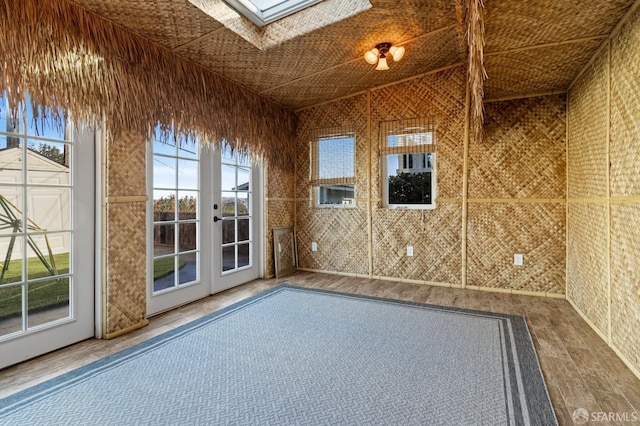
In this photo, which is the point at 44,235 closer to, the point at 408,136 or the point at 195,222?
the point at 195,222

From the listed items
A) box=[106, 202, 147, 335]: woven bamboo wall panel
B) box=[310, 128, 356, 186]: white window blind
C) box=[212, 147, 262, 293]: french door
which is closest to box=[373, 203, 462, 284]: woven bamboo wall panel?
box=[310, 128, 356, 186]: white window blind

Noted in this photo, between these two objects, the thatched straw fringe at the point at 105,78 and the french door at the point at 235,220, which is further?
the french door at the point at 235,220

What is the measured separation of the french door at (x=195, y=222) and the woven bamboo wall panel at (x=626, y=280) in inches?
132

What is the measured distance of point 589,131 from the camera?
2693 millimetres

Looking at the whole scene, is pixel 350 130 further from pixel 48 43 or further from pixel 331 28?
pixel 48 43

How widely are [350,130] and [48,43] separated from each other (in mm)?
3138

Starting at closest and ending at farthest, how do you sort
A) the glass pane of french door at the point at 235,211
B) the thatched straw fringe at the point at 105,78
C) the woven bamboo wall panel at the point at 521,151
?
the thatched straw fringe at the point at 105,78 < the woven bamboo wall panel at the point at 521,151 < the glass pane of french door at the point at 235,211

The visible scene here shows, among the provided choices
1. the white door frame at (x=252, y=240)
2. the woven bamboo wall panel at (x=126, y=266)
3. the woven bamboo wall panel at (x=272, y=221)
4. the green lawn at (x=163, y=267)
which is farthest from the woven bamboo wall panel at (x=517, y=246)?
the woven bamboo wall panel at (x=126, y=266)

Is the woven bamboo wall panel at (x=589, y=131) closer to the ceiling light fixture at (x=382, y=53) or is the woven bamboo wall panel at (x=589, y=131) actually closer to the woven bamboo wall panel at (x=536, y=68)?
the woven bamboo wall panel at (x=536, y=68)

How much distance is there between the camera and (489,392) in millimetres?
1675

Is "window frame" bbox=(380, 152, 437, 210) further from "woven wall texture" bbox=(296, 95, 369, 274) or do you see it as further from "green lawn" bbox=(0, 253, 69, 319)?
"green lawn" bbox=(0, 253, 69, 319)

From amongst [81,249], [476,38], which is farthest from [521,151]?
[81,249]

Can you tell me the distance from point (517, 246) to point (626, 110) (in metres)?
1.83

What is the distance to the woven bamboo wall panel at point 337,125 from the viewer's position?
4.24 meters
